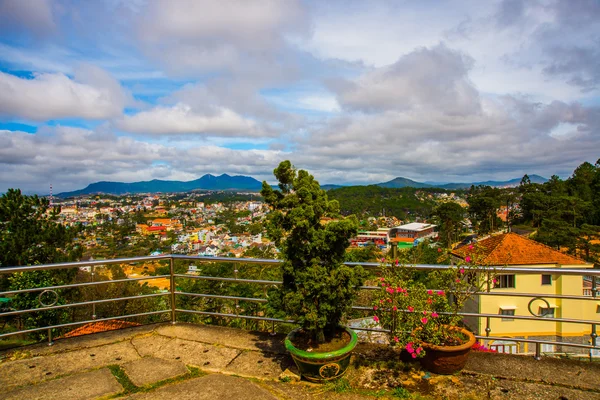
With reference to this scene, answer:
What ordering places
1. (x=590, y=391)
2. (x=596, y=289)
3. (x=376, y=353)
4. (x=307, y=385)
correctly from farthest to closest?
(x=376, y=353)
(x=596, y=289)
(x=307, y=385)
(x=590, y=391)

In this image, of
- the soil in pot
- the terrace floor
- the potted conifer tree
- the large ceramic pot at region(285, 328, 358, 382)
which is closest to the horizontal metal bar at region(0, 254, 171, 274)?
the terrace floor

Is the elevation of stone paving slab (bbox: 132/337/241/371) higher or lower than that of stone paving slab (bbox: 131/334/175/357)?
higher

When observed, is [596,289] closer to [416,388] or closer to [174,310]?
[416,388]

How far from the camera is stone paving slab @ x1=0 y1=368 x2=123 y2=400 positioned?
9.52 ft

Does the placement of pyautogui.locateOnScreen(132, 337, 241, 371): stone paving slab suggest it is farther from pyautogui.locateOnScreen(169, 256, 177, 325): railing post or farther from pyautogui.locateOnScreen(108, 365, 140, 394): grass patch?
pyautogui.locateOnScreen(169, 256, 177, 325): railing post

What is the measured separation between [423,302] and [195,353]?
2.48 m

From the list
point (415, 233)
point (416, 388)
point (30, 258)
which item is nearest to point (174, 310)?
point (416, 388)

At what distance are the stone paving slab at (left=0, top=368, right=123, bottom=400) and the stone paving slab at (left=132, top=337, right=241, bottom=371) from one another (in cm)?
63

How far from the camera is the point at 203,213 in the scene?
66.9m

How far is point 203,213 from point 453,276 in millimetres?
66762

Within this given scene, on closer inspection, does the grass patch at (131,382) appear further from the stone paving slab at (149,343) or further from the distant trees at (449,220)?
the distant trees at (449,220)

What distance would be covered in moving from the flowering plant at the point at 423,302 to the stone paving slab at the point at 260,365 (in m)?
1.06

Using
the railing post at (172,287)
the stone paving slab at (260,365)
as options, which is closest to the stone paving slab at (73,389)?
the stone paving slab at (260,365)

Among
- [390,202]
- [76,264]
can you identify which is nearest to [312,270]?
[76,264]
